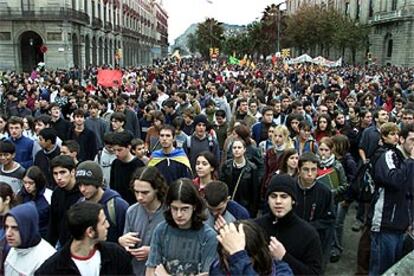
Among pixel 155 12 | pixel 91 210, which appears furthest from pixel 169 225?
pixel 155 12

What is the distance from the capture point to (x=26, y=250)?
11.3ft

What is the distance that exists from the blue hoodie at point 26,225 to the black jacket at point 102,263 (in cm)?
32

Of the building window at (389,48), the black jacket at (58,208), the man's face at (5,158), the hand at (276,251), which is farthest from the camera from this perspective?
the building window at (389,48)

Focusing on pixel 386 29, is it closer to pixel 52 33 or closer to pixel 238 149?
pixel 52 33

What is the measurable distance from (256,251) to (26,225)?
172 cm

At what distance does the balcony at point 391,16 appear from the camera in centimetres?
5084

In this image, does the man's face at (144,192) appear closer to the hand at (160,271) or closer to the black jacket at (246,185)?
the hand at (160,271)

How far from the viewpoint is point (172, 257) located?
333 cm


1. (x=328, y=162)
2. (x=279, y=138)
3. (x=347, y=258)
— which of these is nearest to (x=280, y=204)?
(x=328, y=162)

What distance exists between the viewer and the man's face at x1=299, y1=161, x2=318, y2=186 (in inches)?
190

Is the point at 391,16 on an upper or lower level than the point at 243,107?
upper

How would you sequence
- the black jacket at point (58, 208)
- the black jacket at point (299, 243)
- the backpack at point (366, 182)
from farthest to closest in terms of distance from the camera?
1. the backpack at point (366, 182)
2. the black jacket at point (58, 208)
3. the black jacket at point (299, 243)

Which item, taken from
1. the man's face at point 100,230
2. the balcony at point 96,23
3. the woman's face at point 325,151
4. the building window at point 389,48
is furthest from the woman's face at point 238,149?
the building window at point 389,48

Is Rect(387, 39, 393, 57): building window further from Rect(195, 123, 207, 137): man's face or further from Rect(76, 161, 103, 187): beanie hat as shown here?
Rect(76, 161, 103, 187): beanie hat
